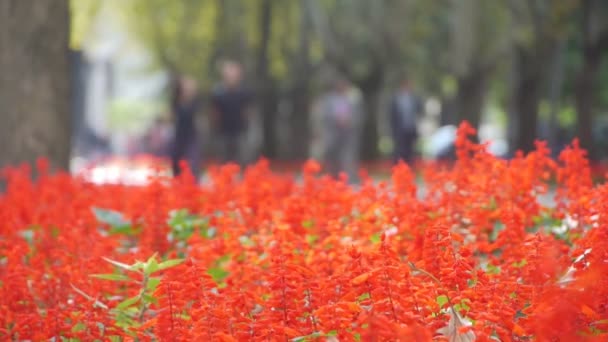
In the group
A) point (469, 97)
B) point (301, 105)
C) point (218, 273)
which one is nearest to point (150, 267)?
point (218, 273)

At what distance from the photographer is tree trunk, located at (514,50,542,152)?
85.0ft

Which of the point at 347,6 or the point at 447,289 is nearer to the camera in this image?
the point at 447,289

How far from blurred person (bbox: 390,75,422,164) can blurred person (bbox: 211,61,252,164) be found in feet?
16.8

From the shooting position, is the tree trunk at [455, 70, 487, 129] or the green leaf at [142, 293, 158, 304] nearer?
the green leaf at [142, 293, 158, 304]

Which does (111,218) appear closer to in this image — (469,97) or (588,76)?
(588,76)

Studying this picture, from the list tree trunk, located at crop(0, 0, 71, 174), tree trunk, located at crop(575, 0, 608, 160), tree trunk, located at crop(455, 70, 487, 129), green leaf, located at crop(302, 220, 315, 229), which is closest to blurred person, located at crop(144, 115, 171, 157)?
tree trunk, located at crop(455, 70, 487, 129)

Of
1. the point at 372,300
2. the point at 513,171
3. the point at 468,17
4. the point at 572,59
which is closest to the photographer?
the point at 372,300

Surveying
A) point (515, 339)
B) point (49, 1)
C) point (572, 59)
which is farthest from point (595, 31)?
point (515, 339)

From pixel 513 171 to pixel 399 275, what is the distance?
220 centimetres

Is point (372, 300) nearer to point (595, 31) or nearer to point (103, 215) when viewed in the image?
point (103, 215)

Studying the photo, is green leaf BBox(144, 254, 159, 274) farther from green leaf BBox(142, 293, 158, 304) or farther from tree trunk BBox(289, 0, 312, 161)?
tree trunk BBox(289, 0, 312, 161)

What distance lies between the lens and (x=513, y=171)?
593 cm

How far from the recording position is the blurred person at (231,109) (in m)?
19.3

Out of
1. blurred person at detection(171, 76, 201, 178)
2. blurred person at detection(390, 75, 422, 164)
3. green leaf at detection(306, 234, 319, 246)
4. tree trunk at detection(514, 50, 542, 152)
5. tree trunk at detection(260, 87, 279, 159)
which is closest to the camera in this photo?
green leaf at detection(306, 234, 319, 246)
